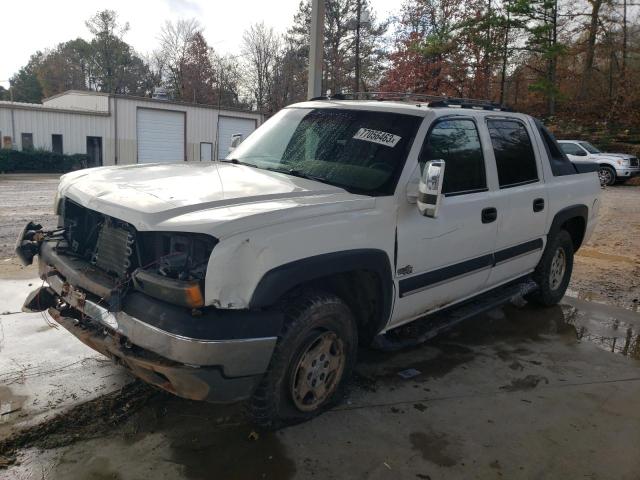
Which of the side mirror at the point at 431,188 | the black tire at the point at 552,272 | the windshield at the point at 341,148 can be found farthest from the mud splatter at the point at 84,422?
the black tire at the point at 552,272

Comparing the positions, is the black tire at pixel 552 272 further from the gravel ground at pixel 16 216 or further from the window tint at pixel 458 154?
the gravel ground at pixel 16 216

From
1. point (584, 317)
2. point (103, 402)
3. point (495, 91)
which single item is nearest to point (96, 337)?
point (103, 402)

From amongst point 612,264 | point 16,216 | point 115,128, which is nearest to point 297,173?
point 612,264

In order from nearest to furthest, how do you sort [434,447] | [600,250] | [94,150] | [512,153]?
[434,447]
[512,153]
[600,250]
[94,150]

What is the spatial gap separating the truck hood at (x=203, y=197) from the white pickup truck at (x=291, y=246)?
0.04 feet

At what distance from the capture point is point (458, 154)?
395 centimetres

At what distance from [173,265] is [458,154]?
2.32 metres

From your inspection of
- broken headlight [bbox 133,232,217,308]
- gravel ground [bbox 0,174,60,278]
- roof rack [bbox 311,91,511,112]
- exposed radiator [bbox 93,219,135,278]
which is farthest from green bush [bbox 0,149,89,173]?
broken headlight [bbox 133,232,217,308]

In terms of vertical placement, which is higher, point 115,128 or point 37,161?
point 115,128

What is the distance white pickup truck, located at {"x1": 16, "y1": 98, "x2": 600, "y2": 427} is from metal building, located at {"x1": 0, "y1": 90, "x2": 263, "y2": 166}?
24885 mm

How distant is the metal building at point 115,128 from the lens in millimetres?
27578

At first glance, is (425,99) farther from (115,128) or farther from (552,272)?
(115,128)

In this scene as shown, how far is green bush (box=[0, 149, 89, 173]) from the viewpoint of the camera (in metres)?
25.8

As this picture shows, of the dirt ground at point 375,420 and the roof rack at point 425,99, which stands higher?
the roof rack at point 425,99
